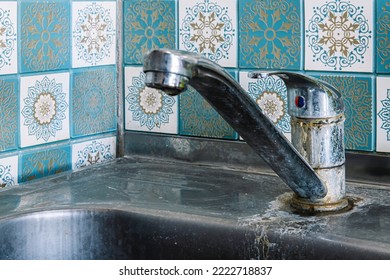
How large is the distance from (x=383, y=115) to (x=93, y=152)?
477 millimetres

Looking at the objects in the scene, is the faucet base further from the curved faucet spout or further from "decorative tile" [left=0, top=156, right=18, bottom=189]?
"decorative tile" [left=0, top=156, right=18, bottom=189]

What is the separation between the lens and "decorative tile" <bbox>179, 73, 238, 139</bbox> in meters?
1.13

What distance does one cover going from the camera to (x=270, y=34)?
106 centimetres

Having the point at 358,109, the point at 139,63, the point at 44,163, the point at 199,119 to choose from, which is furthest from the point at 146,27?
the point at 358,109

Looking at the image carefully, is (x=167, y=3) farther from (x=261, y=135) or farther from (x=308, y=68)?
(x=261, y=135)

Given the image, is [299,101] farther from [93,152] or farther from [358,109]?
[93,152]

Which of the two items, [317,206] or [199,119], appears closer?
[317,206]

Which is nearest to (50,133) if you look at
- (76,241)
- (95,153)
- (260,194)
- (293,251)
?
(95,153)

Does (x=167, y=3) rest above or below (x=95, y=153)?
above

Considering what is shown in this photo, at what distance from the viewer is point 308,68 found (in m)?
1.04

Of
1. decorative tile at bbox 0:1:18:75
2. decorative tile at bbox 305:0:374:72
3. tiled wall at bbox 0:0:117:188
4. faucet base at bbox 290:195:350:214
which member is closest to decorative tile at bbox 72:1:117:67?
tiled wall at bbox 0:0:117:188

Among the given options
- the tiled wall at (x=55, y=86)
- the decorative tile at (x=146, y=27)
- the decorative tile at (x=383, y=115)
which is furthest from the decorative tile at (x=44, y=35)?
the decorative tile at (x=383, y=115)

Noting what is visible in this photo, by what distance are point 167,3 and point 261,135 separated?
42 cm

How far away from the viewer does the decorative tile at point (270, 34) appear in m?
1.04
